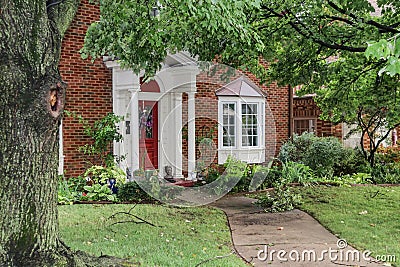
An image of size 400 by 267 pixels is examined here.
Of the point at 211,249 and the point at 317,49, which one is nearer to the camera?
the point at 211,249

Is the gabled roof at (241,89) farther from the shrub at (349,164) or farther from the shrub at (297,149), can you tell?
the shrub at (349,164)

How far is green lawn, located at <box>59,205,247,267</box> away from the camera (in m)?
6.00

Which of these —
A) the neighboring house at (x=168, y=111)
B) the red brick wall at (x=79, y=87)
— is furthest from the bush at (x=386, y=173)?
the red brick wall at (x=79, y=87)

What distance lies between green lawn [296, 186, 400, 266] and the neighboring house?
221 cm

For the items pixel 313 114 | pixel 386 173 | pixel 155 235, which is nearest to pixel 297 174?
pixel 386 173

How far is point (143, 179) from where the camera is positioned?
10.8 metres

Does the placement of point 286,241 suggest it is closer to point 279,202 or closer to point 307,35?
point 279,202

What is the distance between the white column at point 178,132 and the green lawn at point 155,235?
2.94m

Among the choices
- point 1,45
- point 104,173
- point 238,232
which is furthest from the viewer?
point 104,173

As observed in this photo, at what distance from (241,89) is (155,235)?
25.3 ft

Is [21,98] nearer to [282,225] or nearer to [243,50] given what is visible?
[243,50]

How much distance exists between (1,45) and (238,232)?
4.65 m

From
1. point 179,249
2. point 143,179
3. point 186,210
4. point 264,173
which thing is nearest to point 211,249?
point 179,249

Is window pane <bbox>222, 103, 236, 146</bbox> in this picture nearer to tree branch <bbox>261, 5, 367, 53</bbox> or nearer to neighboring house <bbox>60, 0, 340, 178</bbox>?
neighboring house <bbox>60, 0, 340, 178</bbox>
